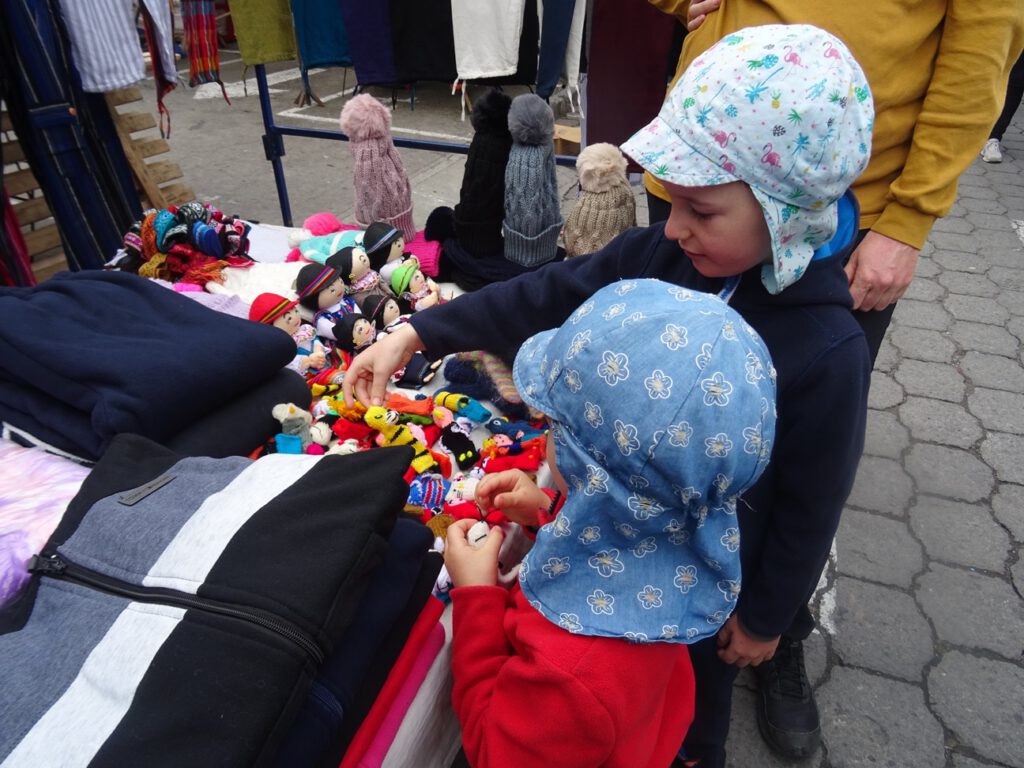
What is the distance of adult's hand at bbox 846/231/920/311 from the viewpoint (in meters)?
1.19

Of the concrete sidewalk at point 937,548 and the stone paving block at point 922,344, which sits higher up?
the stone paving block at point 922,344

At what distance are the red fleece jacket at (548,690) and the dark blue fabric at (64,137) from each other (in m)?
2.54

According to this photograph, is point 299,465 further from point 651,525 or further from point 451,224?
point 451,224

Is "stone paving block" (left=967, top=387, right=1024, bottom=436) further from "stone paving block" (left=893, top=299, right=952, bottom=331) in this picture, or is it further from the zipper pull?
the zipper pull

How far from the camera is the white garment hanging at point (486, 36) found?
261 centimetres

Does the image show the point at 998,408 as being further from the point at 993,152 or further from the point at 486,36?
the point at 993,152

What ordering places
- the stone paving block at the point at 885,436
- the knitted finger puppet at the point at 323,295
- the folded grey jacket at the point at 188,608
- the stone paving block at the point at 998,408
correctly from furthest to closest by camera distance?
the stone paving block at the point at 998,408, the stone paving block at the point at 885,436, the knitted finger puppet at the point at 323,295, the folded grey jacket at the point at 188,608

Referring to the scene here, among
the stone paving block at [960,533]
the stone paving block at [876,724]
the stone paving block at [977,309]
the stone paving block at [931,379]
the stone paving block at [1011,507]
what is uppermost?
the stone paving block at [977,309]

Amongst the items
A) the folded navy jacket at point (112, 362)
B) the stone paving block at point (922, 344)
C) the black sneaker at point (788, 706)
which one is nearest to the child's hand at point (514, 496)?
the folded navy jacket at point (112, 362)

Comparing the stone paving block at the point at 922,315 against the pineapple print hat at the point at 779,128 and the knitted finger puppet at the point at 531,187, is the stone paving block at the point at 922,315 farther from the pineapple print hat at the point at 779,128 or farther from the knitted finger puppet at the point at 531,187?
the pineapple print hat at the point at 779,128

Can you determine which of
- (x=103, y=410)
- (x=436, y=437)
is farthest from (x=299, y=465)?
(x=436, y=437)

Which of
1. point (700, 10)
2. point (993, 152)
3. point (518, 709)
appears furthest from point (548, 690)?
point (993, 152)

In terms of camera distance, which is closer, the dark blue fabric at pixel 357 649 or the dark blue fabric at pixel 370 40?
the dark blue fabric at pixel 357 649

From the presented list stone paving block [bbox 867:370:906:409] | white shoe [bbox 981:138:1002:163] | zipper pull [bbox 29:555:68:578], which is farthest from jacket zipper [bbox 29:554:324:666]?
white shoe [bbox 981:138:1002:163]
